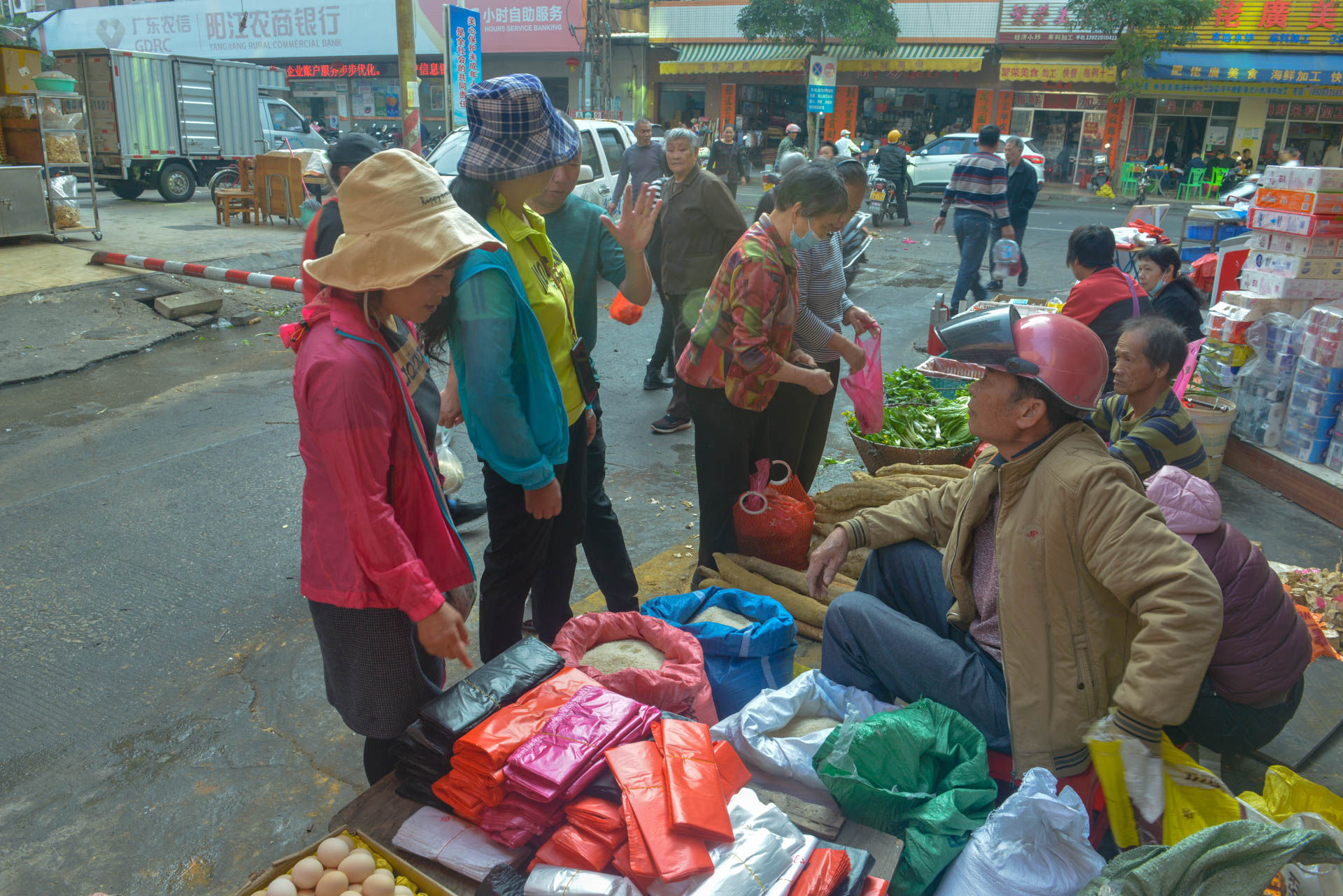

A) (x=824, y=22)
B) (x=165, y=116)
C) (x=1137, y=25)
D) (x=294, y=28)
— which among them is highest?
(x=294, y=28)

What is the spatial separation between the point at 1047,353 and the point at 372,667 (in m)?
1.80

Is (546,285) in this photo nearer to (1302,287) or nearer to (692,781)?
(692,781)

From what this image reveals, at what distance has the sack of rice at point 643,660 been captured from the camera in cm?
257

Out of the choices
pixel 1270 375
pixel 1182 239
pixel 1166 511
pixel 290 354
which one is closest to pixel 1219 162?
pixel 1182 239

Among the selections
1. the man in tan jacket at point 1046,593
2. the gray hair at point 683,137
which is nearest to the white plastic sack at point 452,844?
the man in tan jacket at point 1046,593

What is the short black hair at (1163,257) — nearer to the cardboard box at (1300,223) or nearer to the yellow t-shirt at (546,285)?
the cardboard box at (1300,223)

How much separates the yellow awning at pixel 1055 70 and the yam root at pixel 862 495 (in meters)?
26.6

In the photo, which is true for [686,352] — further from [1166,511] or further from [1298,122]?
[1298,122]

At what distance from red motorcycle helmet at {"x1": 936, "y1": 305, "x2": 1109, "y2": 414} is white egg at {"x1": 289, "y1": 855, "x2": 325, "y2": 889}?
6.26 feet

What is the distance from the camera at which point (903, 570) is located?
9.29ft

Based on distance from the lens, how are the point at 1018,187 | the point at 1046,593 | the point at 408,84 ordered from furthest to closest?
the point at 408,84
the point at 1018,187
the point at 1046,593

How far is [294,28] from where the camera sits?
34094mm

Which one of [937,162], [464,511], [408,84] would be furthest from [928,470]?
[937,162]

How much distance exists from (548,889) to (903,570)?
1471 millimetres
